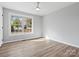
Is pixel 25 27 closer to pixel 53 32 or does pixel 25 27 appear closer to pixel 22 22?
pixel 22 22

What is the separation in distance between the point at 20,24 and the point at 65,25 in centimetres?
303

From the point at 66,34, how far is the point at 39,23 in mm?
2945

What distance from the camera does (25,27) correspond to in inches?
257

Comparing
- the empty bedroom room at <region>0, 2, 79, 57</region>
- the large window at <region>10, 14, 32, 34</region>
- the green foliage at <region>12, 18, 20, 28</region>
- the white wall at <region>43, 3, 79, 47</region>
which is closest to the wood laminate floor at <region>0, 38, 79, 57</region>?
the empty bedroom room at <region>0, 2, 79, 57</region>

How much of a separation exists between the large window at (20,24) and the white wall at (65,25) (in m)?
1.49

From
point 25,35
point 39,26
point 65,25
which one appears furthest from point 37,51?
point 39,26

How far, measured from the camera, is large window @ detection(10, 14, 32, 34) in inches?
229

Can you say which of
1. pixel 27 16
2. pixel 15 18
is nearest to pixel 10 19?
pixel 15 18

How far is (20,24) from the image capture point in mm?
6234

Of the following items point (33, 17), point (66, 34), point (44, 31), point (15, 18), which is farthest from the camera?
point (44, 31)

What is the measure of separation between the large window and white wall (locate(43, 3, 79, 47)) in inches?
58.6

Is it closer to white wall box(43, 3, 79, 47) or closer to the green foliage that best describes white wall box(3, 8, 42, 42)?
the green foliage

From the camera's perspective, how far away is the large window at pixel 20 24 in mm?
5804

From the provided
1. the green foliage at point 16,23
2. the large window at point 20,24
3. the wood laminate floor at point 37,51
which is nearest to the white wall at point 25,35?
the large window at point 20,24
